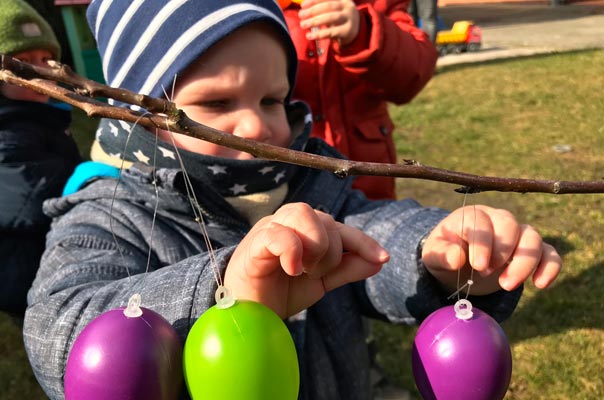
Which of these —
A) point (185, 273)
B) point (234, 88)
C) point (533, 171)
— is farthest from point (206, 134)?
point (533, 171)

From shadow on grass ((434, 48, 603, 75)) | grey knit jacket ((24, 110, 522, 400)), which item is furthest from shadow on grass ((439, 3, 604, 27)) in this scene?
grey knit jacket ((24, 110, 522, 400))

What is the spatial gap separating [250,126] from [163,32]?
0.99 feet

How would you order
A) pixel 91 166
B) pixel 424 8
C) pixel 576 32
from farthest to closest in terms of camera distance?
pixel 576 32
pixel 424 8
pixel 91 166

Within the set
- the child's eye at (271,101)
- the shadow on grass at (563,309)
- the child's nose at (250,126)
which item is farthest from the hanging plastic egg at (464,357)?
the shadow on grass at (563,309)

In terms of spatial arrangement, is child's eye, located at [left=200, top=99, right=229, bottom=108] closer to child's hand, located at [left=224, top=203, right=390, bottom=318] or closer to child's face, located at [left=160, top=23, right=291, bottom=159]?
child's face, located at [left=160, top=23, right=291, bottom=159]

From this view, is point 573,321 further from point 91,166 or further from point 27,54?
point 27,54

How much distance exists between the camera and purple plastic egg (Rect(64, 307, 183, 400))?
67 centimetres

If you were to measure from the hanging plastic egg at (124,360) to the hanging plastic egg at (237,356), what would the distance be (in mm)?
32

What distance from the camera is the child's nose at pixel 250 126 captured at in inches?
48.3

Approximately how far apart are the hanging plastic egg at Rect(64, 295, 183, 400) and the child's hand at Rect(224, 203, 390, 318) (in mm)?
145

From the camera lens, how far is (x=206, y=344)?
26.5 inches

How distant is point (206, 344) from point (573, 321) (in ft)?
7.61

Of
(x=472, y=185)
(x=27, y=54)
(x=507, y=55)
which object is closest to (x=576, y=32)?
(x=507, y=55)

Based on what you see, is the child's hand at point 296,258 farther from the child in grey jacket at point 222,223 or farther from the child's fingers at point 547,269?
the child's fingers at point 547,269
